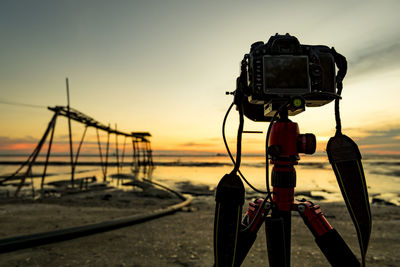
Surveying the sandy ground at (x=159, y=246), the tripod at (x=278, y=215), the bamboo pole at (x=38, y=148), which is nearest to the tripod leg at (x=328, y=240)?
the tripod at (x=278, y=215)

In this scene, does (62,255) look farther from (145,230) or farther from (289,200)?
(289,200)

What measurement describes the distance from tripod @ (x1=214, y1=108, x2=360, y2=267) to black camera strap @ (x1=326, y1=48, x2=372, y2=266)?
13cm

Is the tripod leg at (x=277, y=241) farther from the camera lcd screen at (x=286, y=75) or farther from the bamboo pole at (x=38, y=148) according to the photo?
the bamboo pole at (x=38, y=148)

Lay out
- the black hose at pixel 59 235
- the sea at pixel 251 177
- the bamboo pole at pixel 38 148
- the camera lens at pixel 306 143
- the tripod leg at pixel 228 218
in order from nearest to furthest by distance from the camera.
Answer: the tripod leg at pixel 228 218, the camera lens at pixel 306 143, the black hose at pixel 59 235, the bamboo pole at pixel 38 148, the sea at pixel 251 177

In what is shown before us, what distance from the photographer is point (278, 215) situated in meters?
1.34

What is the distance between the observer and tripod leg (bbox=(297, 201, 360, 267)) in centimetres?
126

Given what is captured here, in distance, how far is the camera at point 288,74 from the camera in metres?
1.29

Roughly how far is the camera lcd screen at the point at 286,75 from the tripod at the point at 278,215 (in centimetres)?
16

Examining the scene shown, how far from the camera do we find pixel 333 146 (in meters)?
1.33

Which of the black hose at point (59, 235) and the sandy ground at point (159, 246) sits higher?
the black hose at point (59, 235)

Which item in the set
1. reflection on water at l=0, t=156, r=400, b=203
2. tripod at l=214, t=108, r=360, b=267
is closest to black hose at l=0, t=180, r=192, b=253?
tripod at l=214, t=108, r=360, b=267

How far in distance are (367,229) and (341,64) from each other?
101 cm

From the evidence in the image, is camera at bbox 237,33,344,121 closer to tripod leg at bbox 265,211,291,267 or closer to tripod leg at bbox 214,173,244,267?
tripod leg at bbox 214,173,244,267

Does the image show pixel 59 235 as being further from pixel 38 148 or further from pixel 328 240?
pixel 38 148
